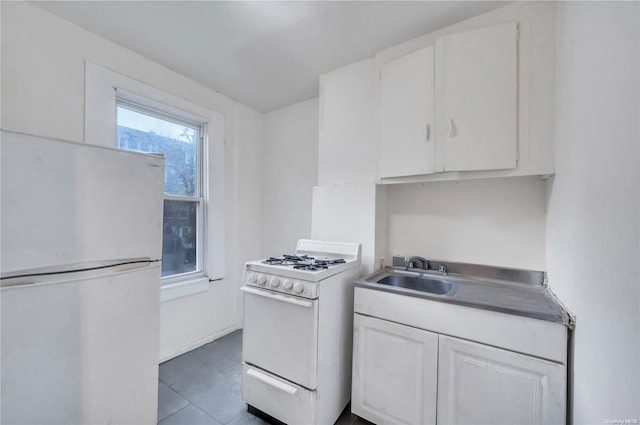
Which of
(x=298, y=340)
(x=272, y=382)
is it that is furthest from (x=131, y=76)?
(x=272, y=382)

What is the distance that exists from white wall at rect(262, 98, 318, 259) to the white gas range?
3.43 feet

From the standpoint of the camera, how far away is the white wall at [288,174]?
2598mm

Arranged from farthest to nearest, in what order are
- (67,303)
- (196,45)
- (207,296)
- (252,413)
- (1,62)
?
(207,296) < (196,45) < (252,413) < (1,62) < (67,303)

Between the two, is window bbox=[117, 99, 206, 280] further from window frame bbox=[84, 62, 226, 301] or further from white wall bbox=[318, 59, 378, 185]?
white wall bbox=[318, 59, 378, 185]

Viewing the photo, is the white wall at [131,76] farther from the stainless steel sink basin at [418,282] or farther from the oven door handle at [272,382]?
the stainless steel sink basin at [418,282]

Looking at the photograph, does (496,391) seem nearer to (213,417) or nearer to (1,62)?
(213,417)

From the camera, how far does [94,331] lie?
Result: 1.11m

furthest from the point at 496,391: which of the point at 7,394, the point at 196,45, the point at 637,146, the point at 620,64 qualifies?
the point at 196,45

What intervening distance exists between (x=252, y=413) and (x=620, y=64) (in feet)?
7.67

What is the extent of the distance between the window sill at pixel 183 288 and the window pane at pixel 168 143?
822mm

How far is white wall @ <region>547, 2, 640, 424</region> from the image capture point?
63 cm

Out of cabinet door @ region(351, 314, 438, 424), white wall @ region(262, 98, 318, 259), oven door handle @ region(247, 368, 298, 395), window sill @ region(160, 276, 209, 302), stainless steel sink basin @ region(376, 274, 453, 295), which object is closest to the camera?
cabinet door @ region(351, 314, 438, 424)

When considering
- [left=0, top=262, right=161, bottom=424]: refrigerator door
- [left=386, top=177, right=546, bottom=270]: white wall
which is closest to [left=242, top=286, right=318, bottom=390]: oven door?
[left=0, top=262, right=161, bottom=424]: refrigerator door

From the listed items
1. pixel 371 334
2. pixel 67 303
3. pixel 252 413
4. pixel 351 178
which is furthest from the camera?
pixel 351 178
